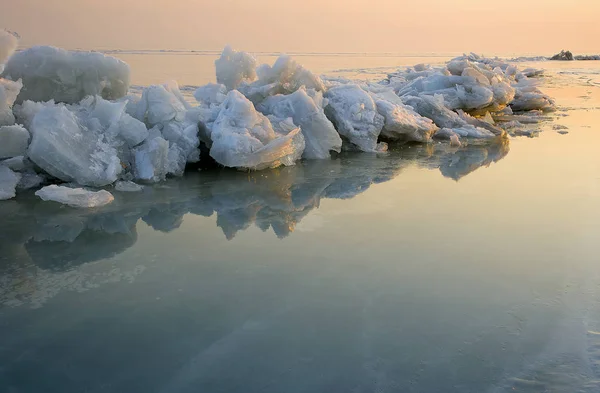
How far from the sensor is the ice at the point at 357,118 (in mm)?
5504

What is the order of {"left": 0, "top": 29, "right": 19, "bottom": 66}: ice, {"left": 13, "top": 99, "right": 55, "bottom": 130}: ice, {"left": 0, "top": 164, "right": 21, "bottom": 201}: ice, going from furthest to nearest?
{"left": 13, "top": 99, "right": 55, "bottom": 130}: ice < {"left": 0, "top": 29, "right": 19, "bottom": 66}: ice < {"left": 0, "top": 164, "right": 21, "bottom": 201}: ice

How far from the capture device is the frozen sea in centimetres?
170

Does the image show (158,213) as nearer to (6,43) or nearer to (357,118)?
(6,43)

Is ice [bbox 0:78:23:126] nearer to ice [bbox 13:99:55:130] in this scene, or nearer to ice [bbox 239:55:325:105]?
ice [bbox 13:99:55:130]

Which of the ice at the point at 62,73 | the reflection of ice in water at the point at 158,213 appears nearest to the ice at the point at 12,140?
the reflection of ice in water at the point at 158,213

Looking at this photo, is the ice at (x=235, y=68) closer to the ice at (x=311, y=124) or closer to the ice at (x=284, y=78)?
the ice at (x=284, y=78)

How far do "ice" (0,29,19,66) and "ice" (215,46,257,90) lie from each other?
113 inches

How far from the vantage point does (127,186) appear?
3.79 metres

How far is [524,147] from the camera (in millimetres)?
5777

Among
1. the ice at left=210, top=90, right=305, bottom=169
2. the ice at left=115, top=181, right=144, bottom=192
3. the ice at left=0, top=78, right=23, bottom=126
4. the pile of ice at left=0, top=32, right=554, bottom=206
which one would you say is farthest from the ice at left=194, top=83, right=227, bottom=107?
the ice at left=0, top=78, right=23, bottom=126

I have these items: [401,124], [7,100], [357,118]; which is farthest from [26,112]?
[401,124]

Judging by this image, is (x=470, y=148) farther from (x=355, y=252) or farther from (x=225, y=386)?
(x=225, y=386)

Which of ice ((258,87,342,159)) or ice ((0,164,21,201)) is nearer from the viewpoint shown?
→ ice ((0,164,21,201))

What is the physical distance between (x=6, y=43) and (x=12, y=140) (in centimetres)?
66
